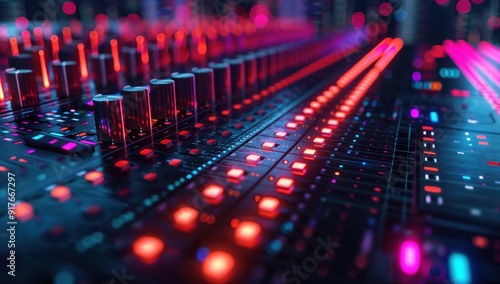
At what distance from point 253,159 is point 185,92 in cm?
74

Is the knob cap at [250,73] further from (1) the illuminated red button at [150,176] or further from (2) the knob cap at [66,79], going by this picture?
(1) the illuminated red button at [150,176]

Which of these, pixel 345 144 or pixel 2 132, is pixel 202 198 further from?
pixel 2 132

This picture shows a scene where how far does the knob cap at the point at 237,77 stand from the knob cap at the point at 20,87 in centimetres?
106

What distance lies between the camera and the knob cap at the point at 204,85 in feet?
6.93

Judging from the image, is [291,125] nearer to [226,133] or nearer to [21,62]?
[226,133]

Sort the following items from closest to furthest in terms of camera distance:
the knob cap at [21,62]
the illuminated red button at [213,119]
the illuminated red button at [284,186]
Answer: the illuminated red button at [284,186], the illuminated red button at [213,119], the knob cap at [21,62]

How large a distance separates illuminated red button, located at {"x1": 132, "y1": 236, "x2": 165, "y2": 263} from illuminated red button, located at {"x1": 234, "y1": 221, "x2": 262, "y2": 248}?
0.54 feet

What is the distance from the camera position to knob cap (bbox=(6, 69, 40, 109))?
1.83 meters

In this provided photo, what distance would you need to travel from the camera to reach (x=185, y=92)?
6.32 ft

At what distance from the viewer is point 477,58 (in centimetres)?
470

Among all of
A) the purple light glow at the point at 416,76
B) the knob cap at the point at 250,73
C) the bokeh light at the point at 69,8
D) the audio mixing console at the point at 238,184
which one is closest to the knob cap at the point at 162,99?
the audio mixing console at the point at 238,184

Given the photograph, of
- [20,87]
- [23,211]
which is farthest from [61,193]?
[20,87]

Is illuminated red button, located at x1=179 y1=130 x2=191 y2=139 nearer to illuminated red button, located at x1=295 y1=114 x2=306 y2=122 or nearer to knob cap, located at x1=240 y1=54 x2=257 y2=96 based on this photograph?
illuminated red button, located at x1=295 y1=114 x2=306 y2=122

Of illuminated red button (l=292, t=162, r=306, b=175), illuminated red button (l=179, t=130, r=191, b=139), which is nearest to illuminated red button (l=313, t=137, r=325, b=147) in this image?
→ illuminated red button (l=292, t=162, r=306, b=175)
